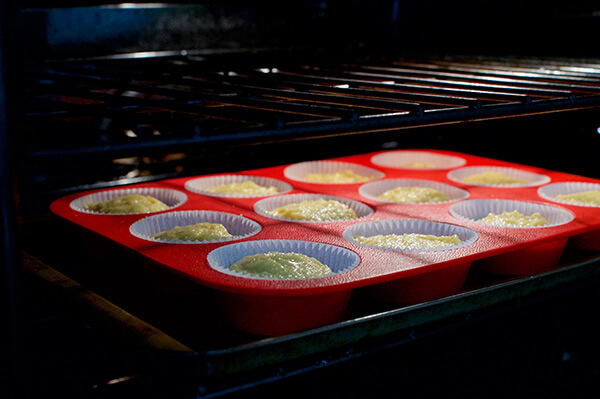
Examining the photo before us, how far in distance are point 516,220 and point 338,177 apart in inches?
33.8

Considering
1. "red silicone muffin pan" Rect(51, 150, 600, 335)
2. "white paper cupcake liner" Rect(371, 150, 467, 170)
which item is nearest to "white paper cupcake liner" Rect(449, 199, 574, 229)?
"red silicone muffin pan" Rect(51, 150, 600, 335)

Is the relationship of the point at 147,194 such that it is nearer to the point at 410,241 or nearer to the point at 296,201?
the point at 296,201

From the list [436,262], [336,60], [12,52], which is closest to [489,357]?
[436,262]

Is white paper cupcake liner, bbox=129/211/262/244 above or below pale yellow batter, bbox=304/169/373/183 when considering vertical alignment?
below

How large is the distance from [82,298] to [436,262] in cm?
90

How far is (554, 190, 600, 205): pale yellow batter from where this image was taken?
2.39m

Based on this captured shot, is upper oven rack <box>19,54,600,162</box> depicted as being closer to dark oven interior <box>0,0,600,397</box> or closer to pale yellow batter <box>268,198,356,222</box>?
dark oven interior <box>0,0,600,397</box>

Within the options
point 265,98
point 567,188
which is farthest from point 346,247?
point 567,188

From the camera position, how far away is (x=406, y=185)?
2.69 meters

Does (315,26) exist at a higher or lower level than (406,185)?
higher

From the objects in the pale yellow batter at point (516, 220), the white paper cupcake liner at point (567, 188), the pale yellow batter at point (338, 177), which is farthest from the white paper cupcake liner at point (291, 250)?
the white paper cupcake liner at point (567, 188)

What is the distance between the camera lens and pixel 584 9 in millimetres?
3244

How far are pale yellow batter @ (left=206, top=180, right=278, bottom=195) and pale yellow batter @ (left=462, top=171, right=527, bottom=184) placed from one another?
2.83 feet

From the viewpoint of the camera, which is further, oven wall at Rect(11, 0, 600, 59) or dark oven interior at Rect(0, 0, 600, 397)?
oven wall at Rect(11, 0, 600, 59)
